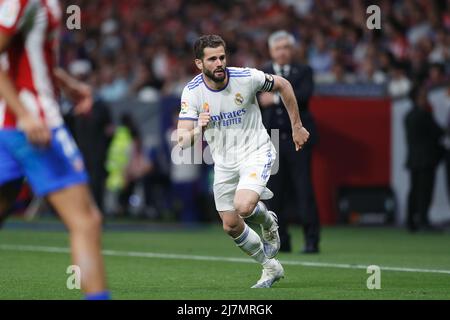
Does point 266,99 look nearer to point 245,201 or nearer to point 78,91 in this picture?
point 245,201

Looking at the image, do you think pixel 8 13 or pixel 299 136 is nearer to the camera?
pixel 8 13

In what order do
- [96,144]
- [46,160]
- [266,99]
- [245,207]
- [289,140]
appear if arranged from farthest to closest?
1. [96,144]
2. [289,140]
3. [266,99]
4. [245,207]
5. [46,160]

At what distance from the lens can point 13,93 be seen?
228 inches

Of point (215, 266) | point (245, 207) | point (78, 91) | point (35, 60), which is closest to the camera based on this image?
point (35, 60)

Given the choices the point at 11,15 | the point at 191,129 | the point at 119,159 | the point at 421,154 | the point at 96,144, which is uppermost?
the point at 11,15

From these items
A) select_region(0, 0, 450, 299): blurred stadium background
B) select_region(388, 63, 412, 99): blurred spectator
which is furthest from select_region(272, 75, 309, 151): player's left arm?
select_region(388, 63, 412, 99): blurred spectator

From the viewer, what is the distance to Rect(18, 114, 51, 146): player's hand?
566cm

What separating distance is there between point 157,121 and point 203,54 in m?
13.6

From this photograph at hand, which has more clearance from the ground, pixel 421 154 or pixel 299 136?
pixel 299 136

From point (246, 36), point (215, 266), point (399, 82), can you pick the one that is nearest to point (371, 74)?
point (399, 82)

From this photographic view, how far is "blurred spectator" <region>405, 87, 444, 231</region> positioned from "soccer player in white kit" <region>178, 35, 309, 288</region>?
875cm

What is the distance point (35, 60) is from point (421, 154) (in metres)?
12.7

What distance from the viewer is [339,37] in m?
21.8

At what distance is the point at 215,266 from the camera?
1110cm
